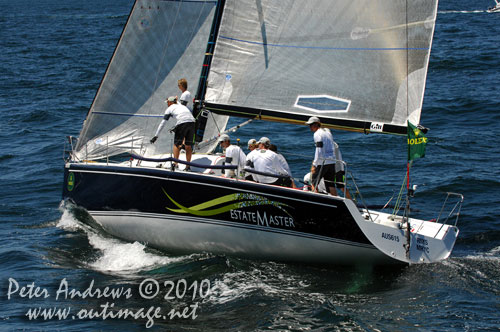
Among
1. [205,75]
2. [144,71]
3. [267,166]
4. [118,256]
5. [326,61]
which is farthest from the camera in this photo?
[144,71]

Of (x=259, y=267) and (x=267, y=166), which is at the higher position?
(x=267, y=166)

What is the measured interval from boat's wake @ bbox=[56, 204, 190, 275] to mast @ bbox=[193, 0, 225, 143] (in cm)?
268

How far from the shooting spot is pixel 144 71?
13484 mm

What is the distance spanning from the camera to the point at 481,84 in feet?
87.8

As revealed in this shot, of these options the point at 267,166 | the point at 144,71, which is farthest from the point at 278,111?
the point at 144,71

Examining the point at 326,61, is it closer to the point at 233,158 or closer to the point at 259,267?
the point at 233,158

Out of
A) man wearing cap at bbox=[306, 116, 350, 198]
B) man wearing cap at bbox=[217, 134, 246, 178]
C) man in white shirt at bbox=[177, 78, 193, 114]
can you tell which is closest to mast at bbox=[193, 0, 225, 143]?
man in white shirt at bbox=[177, 78, 193, 114]

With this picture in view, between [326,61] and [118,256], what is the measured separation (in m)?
5.36

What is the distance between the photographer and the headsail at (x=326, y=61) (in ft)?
37.7

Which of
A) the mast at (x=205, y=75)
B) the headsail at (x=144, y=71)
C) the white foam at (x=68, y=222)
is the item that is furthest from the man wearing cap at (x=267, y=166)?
the white foam at (x=68, y=222)

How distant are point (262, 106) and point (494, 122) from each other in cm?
1243

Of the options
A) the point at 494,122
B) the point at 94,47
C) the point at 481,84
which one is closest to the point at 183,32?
the point at 494,122

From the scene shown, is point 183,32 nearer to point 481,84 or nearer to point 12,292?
point 12,292

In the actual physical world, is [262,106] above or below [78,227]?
above
